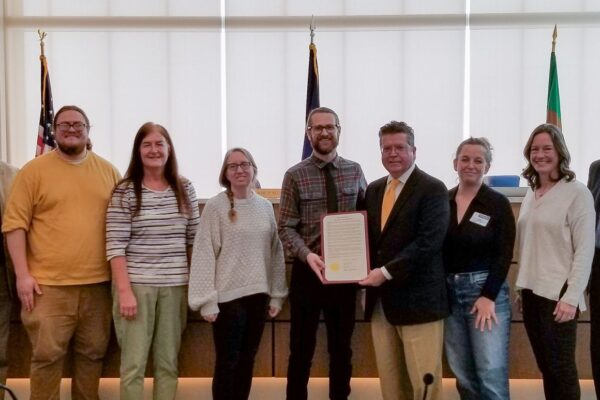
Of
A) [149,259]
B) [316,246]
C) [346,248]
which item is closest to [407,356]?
[346,248]

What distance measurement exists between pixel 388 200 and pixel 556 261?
0.80m

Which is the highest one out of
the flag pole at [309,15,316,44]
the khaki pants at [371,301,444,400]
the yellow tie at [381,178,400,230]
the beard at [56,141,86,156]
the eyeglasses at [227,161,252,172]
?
the flag pole at [309,15,316,44]

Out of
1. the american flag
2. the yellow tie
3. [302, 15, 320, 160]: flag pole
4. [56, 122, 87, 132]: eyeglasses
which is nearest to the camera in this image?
the yellow tie

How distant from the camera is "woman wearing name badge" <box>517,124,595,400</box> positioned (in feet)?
7.38

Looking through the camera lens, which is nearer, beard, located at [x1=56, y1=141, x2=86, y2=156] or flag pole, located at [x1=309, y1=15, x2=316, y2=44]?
beard, located at [x1=56, y1=141, x2=86, y2=156]

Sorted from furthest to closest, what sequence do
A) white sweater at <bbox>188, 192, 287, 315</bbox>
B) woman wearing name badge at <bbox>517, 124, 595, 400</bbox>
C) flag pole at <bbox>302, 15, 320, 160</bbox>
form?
flag pole at <bbox>302, 15, 320, 160</bbox>
white sweater at <bbox>188, 192, 287, 315</bbox>
woman wearing name badge at <bbox>517, 124, 595, 400</bbox>

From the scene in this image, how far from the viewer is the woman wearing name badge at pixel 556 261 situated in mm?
2248

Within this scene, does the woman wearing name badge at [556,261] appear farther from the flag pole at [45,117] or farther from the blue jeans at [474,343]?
the flag pole at [45,117]

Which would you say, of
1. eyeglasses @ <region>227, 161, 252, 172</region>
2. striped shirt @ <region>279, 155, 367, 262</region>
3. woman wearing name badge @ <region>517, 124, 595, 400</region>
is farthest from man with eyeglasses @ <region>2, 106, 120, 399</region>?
woman wearing name badge @ <region>517, 124, 595, 400</region>

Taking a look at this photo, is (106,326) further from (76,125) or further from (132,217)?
(76,125)

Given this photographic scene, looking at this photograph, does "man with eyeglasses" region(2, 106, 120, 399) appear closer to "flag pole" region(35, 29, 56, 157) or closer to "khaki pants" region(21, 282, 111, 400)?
"khaki pants" region(21, 282, 111, 400)

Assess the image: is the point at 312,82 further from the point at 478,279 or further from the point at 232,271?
the point at 478,279

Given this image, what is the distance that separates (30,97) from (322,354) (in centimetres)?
424

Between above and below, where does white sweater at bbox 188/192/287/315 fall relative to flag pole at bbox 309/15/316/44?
below
